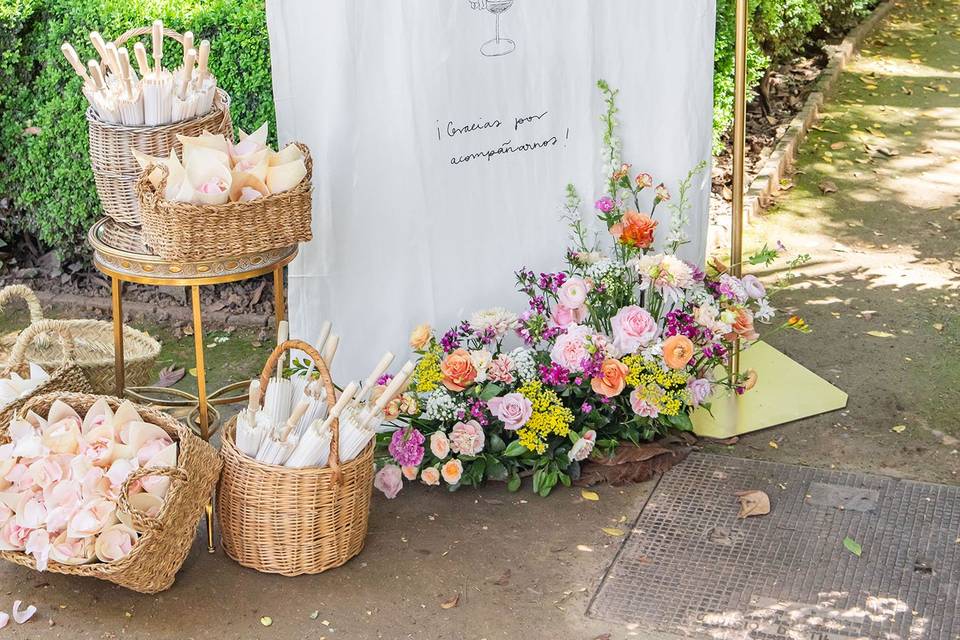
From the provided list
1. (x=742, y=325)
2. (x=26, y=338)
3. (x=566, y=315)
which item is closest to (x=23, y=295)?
(x=26, y=338)

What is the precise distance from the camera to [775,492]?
156 inches

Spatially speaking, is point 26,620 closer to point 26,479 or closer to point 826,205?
point 26,479

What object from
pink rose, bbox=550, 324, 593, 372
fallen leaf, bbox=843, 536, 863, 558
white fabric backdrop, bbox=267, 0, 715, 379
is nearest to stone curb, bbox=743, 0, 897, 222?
white fabric backdrop, bbox=267, 0, 715, 379

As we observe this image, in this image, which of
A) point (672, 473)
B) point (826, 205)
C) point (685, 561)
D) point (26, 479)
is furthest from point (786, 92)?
point (26, 479)

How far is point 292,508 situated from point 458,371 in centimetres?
78

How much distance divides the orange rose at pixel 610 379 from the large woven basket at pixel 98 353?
5.56 feet

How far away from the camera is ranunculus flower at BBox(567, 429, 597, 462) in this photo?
3967mm

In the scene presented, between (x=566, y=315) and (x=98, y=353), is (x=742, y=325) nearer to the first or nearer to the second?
(x=566, y=315)

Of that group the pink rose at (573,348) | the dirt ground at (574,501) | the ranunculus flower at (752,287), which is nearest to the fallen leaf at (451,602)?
the dirt ground at (574,501)

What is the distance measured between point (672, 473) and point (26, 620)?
6.88 ft

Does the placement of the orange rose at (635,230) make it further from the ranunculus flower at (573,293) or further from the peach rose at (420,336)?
the peach rose at (420,336)

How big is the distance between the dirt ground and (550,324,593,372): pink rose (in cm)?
44

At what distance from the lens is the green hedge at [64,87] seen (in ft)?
16.5

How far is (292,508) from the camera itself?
3.47 meters
